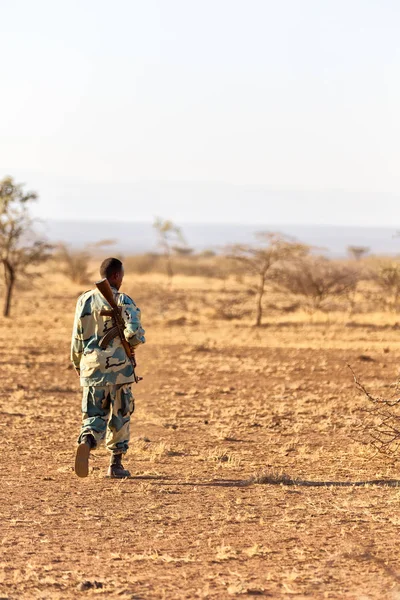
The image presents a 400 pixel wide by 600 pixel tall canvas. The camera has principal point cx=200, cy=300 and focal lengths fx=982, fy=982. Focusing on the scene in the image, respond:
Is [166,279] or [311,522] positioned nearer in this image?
[311,522]

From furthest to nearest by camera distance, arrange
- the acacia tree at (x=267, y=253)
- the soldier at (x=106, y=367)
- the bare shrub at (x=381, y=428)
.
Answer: the acacia tree at (x=267, y=253)
the bare shrub at (x=381, y=428)
the soldier at (x=106, y=367)

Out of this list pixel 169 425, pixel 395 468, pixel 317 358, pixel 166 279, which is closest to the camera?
pixel 395 468

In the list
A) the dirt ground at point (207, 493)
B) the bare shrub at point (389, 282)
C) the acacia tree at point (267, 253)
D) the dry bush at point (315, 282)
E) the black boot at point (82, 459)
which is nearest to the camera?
the dirt ground at point (207, 493)

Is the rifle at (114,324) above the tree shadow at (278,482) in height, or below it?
above

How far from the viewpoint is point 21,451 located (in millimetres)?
9195

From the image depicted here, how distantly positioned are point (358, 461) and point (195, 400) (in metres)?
4.83

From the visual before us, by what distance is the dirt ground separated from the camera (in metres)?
5.16

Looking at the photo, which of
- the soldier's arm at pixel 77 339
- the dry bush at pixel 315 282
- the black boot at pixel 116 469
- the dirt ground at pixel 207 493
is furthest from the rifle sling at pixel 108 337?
the dry bush at pixel 315 282

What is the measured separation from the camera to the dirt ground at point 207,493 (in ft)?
16.9

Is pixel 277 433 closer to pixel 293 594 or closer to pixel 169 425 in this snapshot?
pixel 169 425

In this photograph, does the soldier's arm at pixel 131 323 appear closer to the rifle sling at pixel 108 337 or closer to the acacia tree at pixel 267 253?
the rifle sling at pixel 108 337

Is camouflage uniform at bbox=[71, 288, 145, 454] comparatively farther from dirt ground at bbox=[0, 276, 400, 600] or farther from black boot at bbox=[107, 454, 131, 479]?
dirt ground at bbox=[0, 276, 400, 600]

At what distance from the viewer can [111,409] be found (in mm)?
7676

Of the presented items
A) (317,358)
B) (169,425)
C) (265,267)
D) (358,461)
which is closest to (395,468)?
(358,461)
